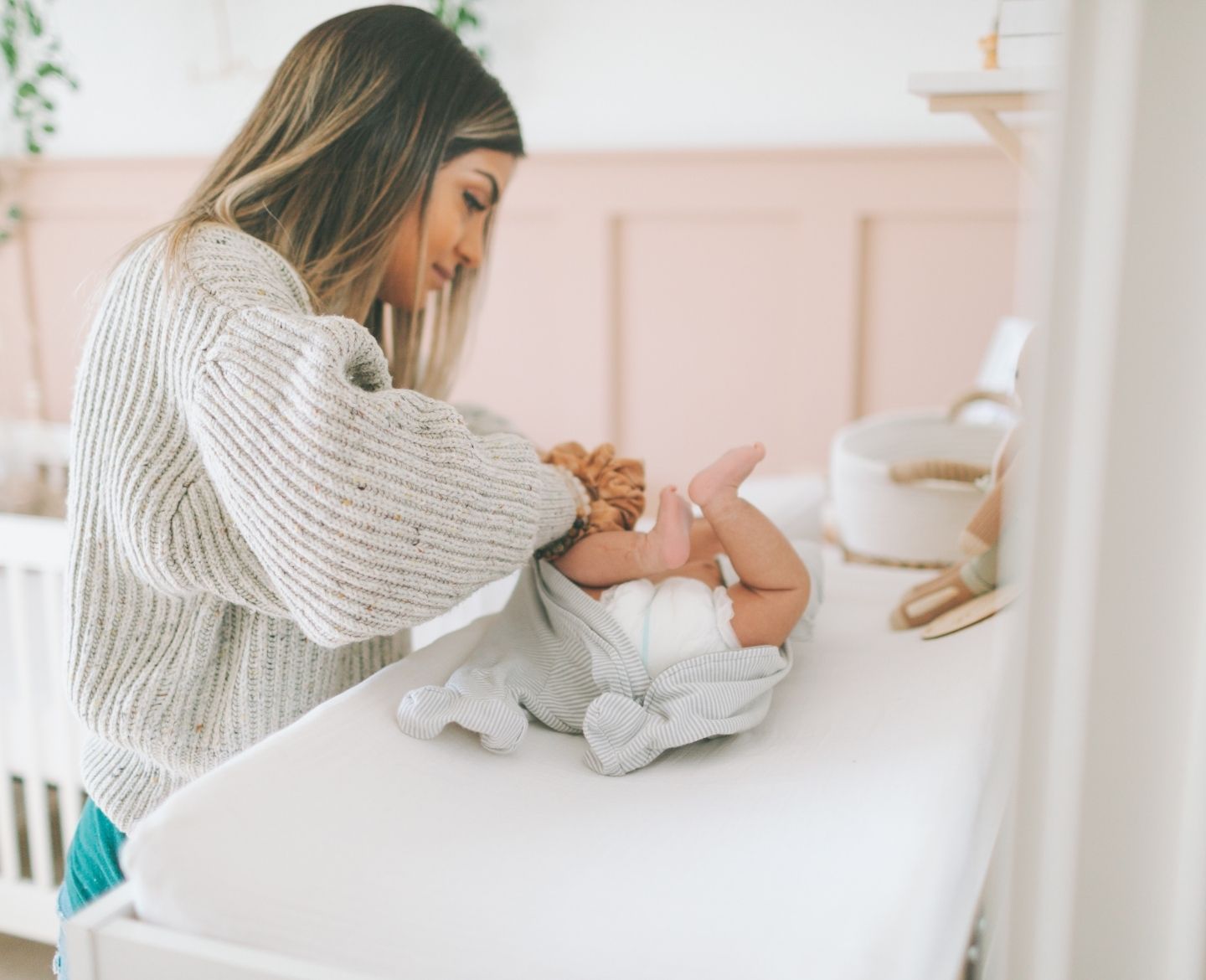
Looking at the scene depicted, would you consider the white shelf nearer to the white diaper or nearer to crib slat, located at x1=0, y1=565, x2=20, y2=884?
the white diaper

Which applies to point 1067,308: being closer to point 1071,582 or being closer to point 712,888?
point 1071,582

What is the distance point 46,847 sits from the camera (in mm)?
1373

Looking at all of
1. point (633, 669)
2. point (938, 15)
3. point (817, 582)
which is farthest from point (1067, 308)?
point (938, 15)

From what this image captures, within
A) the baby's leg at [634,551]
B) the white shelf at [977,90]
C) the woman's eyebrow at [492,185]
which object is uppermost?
the white shelf at [977,90]

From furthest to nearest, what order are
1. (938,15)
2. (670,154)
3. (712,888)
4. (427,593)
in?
(670,154)
(938,15)
(427,593)
(712,888)

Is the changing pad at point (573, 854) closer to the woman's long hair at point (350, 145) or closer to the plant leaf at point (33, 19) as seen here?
the woman's long hair at point (350, 145)

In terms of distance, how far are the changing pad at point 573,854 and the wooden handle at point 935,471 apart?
26.0 inches

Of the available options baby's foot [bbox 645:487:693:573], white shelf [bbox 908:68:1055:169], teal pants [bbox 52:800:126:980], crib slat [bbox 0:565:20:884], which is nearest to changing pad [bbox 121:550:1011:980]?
baby's foot [bbox 645:487:693:573]

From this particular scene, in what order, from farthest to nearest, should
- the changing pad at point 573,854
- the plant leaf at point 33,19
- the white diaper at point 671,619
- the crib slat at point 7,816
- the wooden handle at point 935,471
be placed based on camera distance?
the plant leaf at point 33,19 < the crib slat at point 7,816 < the wooden handle at point 935,471 < the white diaper at point 671,619 < the changing pad at point 573,854

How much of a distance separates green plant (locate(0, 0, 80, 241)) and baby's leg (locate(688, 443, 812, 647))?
8.00ft

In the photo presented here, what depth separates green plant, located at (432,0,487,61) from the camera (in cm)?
246

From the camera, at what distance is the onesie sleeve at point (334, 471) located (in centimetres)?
59

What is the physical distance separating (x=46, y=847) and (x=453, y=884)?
3.58ft

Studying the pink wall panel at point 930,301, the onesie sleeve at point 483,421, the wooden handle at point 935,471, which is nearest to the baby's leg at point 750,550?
the onesie sleeve at point 483,421
